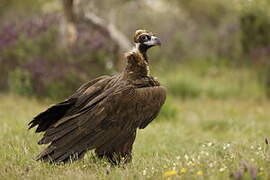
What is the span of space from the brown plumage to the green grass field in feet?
0.65

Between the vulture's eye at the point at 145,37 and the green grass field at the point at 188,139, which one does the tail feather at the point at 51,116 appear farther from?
the vulture's eye at the point at 145,37

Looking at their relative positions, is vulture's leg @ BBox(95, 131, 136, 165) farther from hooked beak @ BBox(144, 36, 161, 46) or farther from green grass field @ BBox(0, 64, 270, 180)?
hooked beak @ BBox(144, 36, 161, 46)

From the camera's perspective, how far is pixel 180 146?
9.14 metres

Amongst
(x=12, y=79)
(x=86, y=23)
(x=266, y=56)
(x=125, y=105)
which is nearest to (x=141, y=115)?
(x=125, y=105)

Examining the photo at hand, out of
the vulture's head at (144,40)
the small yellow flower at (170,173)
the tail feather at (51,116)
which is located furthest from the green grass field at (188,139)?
the vulture's head at (144,40)

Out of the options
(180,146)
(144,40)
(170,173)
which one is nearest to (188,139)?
(180,146)

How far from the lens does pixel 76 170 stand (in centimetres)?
577

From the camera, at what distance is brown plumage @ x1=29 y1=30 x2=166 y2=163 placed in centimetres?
636

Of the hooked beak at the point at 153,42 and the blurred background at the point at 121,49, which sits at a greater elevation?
the hooked beak at the point at 153,42

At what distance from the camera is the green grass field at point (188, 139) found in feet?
17.6

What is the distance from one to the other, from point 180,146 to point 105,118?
9.77ft

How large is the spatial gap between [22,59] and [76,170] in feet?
28.1

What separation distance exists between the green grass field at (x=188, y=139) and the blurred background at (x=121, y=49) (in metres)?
0.10

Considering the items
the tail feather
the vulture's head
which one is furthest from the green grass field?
the vulture's head
